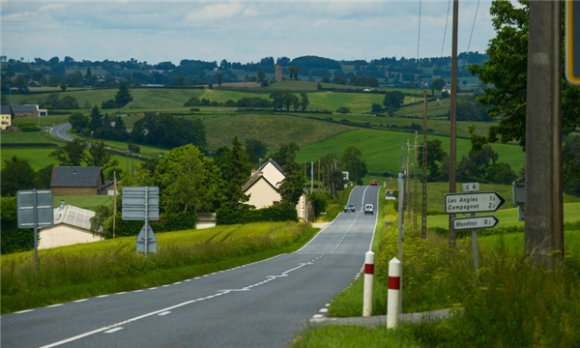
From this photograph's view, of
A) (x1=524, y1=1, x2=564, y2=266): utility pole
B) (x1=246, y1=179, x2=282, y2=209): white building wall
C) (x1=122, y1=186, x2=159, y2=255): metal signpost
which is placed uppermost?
(x1=524, y1=1, x2=564, y2=266): utility pole

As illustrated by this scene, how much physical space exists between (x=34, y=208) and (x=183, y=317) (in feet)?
28.7

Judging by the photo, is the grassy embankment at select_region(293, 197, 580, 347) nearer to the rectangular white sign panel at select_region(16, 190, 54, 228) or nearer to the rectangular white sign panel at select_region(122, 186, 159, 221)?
the rectangular white sign panel at select_region(16, 190, 54, 228)

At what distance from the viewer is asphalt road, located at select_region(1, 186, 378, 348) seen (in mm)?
15648

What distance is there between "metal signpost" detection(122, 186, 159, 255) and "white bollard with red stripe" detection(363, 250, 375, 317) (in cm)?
2003

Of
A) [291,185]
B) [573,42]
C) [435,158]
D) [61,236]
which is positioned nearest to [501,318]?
[573,42]

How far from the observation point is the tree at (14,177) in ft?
469

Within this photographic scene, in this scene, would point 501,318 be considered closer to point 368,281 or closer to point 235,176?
point 368,281

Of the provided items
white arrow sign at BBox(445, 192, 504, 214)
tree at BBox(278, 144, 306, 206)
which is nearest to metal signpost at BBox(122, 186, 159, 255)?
white arrow sign at BBox(445, 192, 504, 214)

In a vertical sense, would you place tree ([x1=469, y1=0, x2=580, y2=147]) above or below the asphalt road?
above

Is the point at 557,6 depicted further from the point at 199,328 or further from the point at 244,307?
the point at 244,307

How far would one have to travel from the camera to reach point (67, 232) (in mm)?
120500

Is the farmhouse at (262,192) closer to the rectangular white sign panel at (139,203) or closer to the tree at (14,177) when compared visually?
the tree at (14,177)

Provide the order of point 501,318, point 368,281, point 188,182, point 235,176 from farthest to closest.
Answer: point 235,176
point 188,182
point 368,281
point 501,318

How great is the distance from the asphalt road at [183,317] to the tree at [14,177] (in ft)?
369
